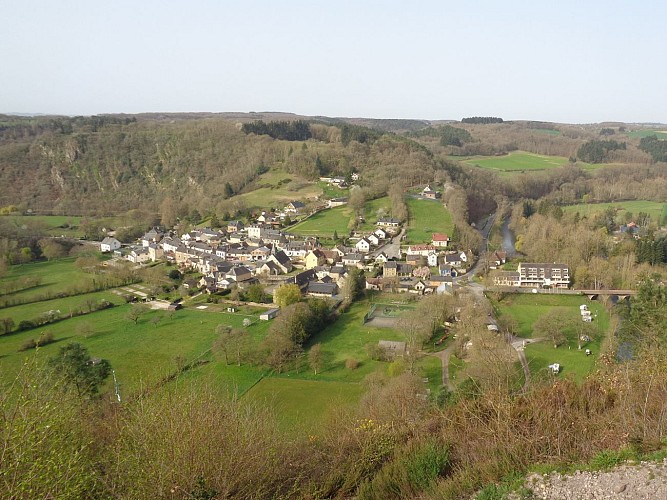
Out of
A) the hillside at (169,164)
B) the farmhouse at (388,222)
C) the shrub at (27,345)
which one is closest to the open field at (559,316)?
the farmhouse at (388,222)

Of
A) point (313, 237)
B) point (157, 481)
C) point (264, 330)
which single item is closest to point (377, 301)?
point (264, 330)

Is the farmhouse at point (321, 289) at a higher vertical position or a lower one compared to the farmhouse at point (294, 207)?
lower

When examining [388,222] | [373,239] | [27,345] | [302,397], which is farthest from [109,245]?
[302,397]

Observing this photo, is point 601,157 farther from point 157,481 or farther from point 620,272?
point 157,481

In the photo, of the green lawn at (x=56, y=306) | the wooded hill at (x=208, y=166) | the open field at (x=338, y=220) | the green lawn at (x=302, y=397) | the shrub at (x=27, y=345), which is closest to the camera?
the green lawn at (x=302, y=397)

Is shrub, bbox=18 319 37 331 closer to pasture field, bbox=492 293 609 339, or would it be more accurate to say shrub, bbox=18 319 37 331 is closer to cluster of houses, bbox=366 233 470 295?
cluster of houses, bbox=366 233 470 295

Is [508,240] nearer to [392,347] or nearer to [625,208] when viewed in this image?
[625,208]

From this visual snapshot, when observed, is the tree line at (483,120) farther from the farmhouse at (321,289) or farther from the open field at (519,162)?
the farmhouse at (321,289)
